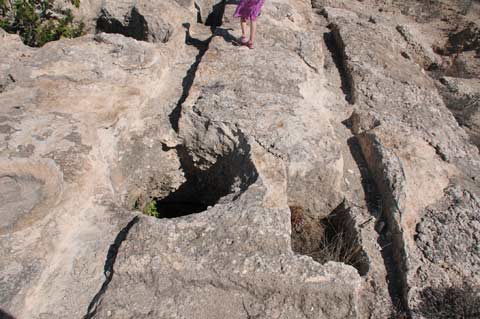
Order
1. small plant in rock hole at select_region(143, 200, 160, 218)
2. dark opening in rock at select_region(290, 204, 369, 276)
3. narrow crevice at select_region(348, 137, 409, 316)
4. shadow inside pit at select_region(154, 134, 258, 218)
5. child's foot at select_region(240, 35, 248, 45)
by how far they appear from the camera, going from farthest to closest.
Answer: child's foot at select_region(240, 35, 248, 45) < small plant in rock hole at select_region(143, 200, 160, 218) < shadow inside pit at select_region(154, 134, 258, 218) < dark opening in rock at select_region(290, 204, 369, 276) < narrow crevice at select_region(348, 137, 409, 316)

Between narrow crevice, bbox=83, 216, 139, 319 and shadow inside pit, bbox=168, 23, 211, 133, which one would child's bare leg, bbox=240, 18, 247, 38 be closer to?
shadow inside pit, bbox=168, 23, 211, 133

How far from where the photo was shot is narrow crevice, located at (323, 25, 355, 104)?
4.68m

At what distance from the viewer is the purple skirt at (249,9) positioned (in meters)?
4.62

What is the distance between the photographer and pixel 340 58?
543cm

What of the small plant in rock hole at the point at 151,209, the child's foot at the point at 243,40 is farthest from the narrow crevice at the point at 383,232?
the small plant in rock hole at the point at 151,209

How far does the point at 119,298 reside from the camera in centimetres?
235

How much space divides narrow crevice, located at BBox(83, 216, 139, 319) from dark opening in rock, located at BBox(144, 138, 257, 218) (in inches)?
34.0

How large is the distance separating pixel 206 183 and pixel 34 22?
3.16m

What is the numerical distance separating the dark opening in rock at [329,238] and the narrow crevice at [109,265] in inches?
52.0

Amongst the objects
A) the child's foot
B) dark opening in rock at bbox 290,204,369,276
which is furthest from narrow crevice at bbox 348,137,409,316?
the child's foot

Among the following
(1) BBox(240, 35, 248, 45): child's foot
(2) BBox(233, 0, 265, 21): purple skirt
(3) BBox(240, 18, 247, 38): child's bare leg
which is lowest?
(1) BBox(240, 35, 248, 45): child's foot

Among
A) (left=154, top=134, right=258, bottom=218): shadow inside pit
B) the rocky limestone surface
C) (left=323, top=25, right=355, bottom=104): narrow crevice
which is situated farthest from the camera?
(left=323, top=25, right=355, bottom=104): narrow crevice

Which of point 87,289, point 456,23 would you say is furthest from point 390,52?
point 87,289

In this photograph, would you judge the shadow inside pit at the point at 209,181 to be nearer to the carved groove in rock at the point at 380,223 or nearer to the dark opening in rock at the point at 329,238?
the dark opening in rock at the point at 329,238
